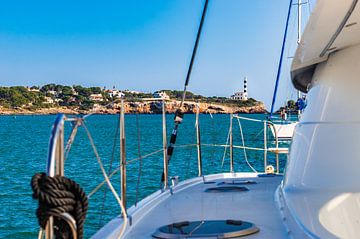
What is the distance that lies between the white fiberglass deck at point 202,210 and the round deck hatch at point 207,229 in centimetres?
9

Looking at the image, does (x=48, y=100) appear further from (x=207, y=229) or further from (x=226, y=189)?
(x=207, y=229)

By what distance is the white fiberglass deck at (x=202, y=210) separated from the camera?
3490 mm

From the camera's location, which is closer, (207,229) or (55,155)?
(55,155)

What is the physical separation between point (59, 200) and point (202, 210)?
7.29 feet

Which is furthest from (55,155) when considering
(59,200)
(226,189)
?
(226,189)

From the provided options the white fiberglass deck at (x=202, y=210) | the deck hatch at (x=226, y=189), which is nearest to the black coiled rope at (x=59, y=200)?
the white fiberglass deck at (x=202, y=210)

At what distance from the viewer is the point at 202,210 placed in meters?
4.12

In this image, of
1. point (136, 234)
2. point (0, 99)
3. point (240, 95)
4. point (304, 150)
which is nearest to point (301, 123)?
point (304, 150)

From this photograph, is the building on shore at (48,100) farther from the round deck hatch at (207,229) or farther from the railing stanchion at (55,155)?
the railing stanchion at (55,155)

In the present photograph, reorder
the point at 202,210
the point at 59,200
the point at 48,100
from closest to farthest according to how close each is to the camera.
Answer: the point at 59,200 < the point at 202,210 < the point at 48,100

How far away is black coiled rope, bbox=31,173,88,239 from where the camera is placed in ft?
6.66

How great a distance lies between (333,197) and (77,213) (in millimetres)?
1871

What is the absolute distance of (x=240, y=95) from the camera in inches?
6058

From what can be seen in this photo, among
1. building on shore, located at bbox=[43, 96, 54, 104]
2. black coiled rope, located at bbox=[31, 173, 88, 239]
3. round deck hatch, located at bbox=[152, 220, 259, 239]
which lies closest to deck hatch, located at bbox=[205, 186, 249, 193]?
round deck hatch, located at bbox=[152, 220, 259, 239]
